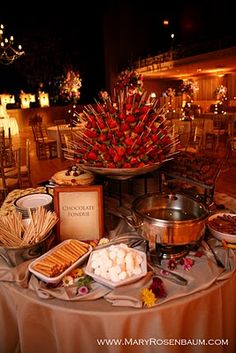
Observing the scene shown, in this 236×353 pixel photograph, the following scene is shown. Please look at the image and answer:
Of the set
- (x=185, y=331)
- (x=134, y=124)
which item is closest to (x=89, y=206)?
(x=134, y=124)

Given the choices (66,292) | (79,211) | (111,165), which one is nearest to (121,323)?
(66,292)

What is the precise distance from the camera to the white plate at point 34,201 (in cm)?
129

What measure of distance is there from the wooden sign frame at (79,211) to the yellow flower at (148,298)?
374 millimetres

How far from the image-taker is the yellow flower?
854 mm

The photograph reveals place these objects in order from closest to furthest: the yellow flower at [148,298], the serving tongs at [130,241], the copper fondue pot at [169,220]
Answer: the yellow flower at [148,298] < the copper fondue pot at [169,220] < the serving tongs at [130,241]

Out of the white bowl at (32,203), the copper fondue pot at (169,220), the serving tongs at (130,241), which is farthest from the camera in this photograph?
the white bowl at (32,203)

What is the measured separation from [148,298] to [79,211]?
0.44m

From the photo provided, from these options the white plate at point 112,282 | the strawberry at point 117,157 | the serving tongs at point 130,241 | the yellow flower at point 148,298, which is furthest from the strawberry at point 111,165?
the yellow flower at point 148,298

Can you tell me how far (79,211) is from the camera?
1164mm

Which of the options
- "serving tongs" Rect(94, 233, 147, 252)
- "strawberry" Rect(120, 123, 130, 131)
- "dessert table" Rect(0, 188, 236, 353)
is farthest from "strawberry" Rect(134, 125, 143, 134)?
"dessert table" Rect(0, 188, 236, 353)

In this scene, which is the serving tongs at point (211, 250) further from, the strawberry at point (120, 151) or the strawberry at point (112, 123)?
the strawberry at point (112, 123)

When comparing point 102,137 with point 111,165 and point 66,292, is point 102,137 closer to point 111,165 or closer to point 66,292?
point 111,165

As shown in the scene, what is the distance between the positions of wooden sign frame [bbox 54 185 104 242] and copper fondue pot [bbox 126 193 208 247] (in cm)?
13

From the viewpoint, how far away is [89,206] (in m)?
1.17
